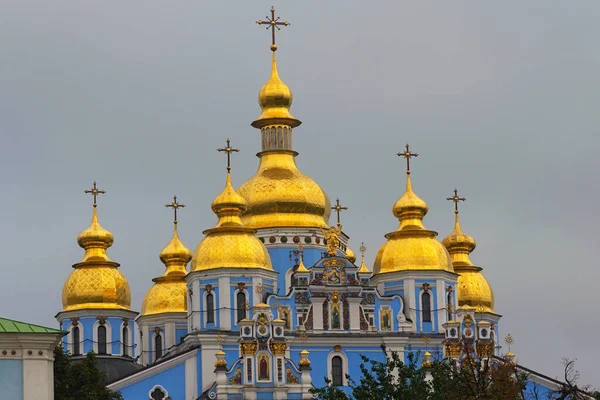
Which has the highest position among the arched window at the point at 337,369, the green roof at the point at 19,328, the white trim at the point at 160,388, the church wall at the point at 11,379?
the arched window at the point at 337,369

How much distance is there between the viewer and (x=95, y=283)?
87250mm

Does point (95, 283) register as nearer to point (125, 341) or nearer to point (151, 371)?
point (125, 341)

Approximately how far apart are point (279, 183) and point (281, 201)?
0.70 metres

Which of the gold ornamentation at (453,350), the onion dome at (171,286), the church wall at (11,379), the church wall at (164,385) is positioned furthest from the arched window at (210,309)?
the church wall at (11,379)

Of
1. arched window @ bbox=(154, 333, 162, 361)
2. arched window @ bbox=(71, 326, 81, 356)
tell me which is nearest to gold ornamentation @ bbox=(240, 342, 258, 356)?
arched window @ bbox=(71, 326, 81, 356)

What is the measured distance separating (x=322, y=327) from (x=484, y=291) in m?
12.4

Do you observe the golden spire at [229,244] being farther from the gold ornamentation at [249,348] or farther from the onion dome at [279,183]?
the gold ornamentation at [249,348]

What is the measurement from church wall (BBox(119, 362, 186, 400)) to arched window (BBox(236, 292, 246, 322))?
2654 millimetres

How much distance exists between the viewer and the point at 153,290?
3533 inches

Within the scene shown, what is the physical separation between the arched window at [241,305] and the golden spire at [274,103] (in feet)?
28.9

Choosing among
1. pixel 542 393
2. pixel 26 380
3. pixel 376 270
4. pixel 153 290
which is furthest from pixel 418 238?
pixel 26 380

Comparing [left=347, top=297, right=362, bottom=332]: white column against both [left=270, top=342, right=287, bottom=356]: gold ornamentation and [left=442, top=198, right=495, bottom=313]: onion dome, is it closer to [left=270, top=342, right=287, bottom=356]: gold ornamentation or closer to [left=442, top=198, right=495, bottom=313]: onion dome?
[left=270, top=342, right=287, bottom=356]: gold ornamentation

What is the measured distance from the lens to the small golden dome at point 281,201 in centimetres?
8412

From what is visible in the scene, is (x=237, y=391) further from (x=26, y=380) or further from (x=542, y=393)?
(x=26, y=380)
